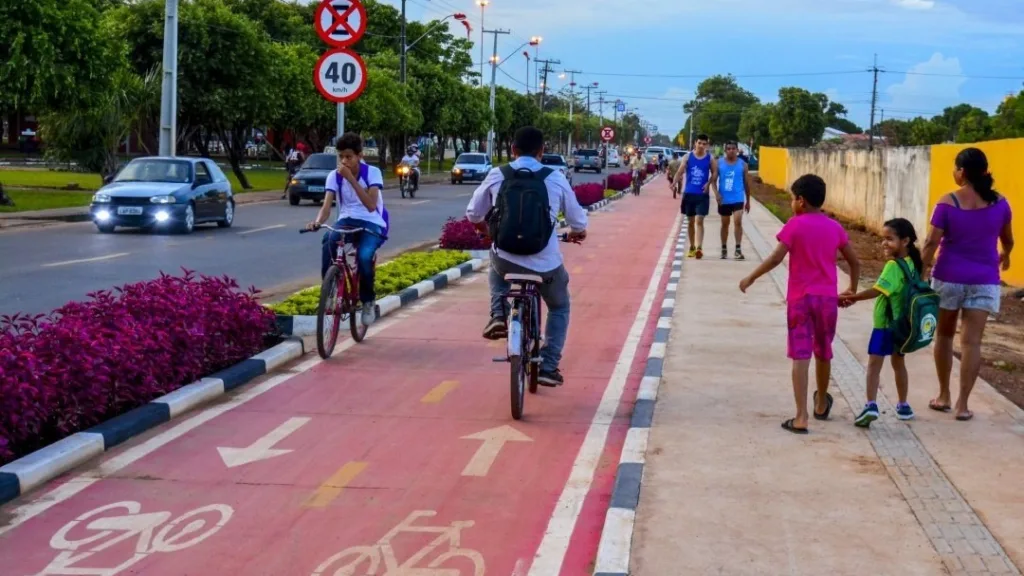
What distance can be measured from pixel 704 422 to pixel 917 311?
1432 mm

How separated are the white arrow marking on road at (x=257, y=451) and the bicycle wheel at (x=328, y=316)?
7.67 feet

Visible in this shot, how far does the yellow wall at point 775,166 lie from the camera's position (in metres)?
65.9

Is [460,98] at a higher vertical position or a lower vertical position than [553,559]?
higher

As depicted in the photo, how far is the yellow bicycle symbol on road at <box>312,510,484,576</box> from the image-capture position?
16.9 feet

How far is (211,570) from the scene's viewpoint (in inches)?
203

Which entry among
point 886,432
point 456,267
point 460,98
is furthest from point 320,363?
point 460,98

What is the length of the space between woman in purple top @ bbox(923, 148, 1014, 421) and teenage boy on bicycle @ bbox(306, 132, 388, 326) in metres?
4.38

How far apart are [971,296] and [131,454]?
5105 millimetres

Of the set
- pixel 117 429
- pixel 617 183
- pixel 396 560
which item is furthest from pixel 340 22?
pixel 617 183

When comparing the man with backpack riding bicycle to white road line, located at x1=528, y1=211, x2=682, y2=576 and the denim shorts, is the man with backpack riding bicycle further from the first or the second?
the denim shorts

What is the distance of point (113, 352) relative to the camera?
7.58 m

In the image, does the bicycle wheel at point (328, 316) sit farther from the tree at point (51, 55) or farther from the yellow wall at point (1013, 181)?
the tree at point (51, 55)

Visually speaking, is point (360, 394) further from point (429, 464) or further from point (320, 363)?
point (429, 464)

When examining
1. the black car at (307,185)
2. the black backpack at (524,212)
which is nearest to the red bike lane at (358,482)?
the black backpack at (524,212)
